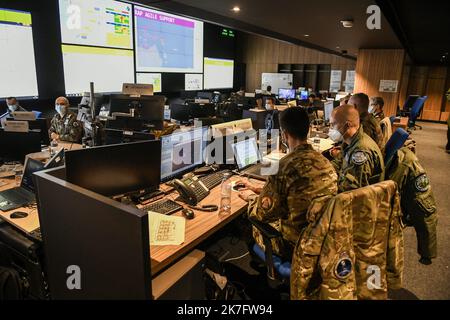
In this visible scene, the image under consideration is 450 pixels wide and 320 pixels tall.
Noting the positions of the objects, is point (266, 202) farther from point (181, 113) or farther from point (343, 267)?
point (181, 113)

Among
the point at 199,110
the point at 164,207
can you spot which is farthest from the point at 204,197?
the point at 199,110

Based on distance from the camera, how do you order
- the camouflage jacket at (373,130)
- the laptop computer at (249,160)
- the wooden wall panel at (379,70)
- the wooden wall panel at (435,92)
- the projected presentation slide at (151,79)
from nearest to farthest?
the laptop computer at (249,160) < the camouflage jacket at (373,130) < the wooden wall panel at (379,70) < the projected presentation slide at (151,79) < the wooden wall panel at (435,92)

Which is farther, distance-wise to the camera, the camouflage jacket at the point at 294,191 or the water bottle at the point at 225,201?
the water bottle at the point at 225,201

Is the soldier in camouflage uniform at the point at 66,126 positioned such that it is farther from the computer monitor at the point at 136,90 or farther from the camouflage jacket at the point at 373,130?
the camouflage jacket at the point at 373,130

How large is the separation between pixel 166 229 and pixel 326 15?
3.80m

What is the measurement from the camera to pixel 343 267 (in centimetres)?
153

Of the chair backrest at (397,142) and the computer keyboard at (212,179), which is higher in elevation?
the chair backrest at (397,142)

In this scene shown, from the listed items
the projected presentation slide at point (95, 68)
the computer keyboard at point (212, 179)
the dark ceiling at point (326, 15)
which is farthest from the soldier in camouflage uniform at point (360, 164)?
the projected presentation slide at point (95, 68)

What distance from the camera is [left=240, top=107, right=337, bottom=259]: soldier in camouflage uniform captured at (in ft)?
5.73

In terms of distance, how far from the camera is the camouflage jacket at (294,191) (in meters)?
1.75

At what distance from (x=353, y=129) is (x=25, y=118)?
117 inches

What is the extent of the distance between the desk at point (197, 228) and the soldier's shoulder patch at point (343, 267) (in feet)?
2.20

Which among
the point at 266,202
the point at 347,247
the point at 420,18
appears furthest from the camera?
the point at 420,18

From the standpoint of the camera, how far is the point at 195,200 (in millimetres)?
2068
